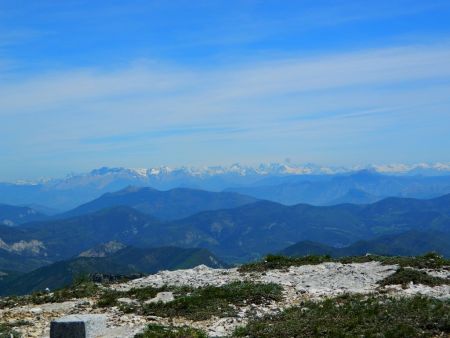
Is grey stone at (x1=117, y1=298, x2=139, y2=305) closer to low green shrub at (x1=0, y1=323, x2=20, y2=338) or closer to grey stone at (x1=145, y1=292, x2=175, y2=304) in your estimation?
grey stone at (x1=145, y1=292, x2=175, y2=304)

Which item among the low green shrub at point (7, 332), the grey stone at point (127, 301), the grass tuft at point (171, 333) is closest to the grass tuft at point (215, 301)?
the grey stone at point (127, 301)

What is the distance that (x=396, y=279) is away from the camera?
25359 mm

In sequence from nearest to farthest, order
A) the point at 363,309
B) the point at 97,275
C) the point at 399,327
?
the point at 399,327 → the point at 363,309 → the point at 97,275

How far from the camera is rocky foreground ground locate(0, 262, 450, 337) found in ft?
64.1

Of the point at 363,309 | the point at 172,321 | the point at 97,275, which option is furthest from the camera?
the point at 97,275

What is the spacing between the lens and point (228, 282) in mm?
26953

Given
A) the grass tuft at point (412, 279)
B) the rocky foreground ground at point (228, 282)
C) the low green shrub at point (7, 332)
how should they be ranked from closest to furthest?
the low green shrub at point (7, 332), the rocky foreground ground at point (228, 282), the grass tuft at point (412, 279)

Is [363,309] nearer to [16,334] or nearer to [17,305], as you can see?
[16,334]

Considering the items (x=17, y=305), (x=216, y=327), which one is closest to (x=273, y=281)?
(x=216, y=327)

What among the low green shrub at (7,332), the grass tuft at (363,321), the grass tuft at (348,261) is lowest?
the grass tuft at (348,261)

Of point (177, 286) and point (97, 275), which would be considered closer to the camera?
point (177, 286)

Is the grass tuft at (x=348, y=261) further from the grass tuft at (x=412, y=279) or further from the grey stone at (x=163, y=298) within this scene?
the grey stone at (x=163, y=298)

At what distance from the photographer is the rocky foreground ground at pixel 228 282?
1955 centimetres

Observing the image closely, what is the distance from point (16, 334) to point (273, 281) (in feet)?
43.1
